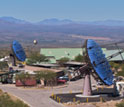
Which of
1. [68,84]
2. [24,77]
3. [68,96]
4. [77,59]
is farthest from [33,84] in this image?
[77,59]

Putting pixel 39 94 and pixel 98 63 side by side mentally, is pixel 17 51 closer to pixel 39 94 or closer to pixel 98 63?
pixel 39 94

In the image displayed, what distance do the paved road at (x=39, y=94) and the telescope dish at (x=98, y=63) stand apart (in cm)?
739

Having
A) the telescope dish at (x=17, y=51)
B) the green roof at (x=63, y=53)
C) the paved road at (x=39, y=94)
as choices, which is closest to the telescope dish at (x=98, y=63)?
the paved road at (x=39, y=94)

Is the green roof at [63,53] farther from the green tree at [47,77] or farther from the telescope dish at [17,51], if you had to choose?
the green tree at [47,77]

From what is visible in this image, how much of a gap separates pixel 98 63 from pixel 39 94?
44.1ft

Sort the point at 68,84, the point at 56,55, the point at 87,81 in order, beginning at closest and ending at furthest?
1. the point at 87,81
2. the point at 68,84
3. the point at 56,55

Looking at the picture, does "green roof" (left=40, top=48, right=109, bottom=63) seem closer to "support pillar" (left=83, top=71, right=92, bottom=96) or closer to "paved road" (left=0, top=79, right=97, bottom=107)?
"paved road" (left=0, top=79, right=97, bottom=107)

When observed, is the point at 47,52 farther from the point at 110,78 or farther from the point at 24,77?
the point at 110,78

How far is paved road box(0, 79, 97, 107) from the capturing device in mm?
55116

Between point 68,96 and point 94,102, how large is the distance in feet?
24.3

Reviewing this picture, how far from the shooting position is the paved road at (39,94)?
2170 inches

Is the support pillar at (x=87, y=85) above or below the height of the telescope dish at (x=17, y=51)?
below

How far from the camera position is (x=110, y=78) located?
5778 cm

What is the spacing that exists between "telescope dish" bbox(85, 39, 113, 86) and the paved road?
291 inches
